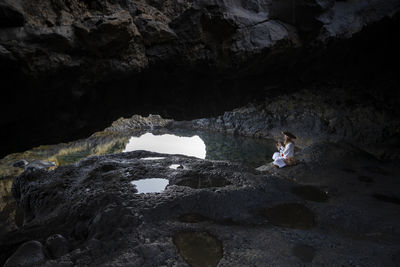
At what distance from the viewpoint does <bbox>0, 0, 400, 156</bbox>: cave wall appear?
2875 millimetres

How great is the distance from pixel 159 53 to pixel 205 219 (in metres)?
3.07

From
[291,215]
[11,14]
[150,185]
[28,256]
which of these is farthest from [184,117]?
[28,256]

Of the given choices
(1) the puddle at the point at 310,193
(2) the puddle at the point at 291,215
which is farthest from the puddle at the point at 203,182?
(1) the puddle at the point at 310,193

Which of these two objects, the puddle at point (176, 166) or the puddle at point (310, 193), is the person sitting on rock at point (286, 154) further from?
the puddle at point (176, 166)

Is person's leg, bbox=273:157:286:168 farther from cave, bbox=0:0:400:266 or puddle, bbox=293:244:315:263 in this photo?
puddle, bbox=293:244:315:263

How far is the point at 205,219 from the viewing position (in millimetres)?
3262

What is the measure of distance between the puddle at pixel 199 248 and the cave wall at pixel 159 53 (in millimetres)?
2838

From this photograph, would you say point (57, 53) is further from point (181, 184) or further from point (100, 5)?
point (181, 184)

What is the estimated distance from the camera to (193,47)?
4293 mm

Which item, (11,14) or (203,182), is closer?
(11,14)

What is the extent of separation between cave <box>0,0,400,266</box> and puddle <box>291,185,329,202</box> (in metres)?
0.06

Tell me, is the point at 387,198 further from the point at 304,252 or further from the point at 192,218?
the point at 192,218

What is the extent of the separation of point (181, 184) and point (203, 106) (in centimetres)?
260

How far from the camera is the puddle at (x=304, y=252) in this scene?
244cm
